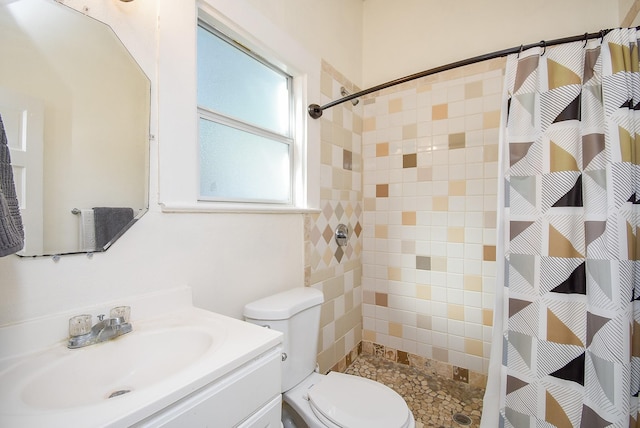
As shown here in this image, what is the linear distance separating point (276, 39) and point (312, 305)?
129 cm

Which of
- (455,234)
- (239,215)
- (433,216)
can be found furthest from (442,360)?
(239,215)

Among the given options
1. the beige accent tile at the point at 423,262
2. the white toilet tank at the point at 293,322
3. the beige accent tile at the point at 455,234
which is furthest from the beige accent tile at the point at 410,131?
the white toilet tank at the point at 293,322

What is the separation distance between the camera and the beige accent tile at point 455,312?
71.8 inches

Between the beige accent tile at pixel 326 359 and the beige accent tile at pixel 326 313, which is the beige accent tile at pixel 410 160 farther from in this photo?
the beige accent tile at pixel 326 359

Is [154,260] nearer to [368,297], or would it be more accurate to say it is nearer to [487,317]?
[368,297]

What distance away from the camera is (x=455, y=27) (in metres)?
1.85

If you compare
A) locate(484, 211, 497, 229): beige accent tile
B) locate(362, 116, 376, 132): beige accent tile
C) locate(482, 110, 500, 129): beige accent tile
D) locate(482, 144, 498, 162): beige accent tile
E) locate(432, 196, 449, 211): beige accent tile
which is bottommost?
locate(484, 211, 497, 229): beige accent tile

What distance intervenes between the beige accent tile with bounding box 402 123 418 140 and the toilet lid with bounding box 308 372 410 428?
1.52 metres

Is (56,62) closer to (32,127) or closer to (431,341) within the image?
(32,127)

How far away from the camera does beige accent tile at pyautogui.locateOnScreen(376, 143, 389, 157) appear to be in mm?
2055

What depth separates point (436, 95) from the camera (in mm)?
1884

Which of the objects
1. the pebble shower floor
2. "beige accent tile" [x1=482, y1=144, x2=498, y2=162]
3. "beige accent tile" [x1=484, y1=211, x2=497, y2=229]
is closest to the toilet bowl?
the pebble shower floor

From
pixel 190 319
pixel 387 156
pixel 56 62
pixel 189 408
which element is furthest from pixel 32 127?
pixel 387 156

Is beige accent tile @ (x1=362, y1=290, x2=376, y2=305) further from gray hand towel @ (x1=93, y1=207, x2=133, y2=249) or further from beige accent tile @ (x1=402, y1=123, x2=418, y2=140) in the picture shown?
gray hand towel @ (x1=93, y1=207, x2=133, y2=249)
